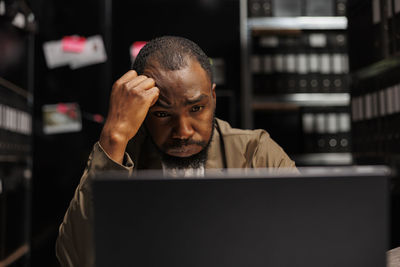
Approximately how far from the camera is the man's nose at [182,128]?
0.91 metres

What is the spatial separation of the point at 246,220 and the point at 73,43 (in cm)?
297

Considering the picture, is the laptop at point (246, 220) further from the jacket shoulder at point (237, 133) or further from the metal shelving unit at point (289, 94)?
the metal shelving unit at point (289, 94)

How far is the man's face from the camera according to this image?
908 millimetres

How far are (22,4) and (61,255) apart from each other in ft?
7.39

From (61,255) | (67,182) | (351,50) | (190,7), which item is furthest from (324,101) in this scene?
(61,255)

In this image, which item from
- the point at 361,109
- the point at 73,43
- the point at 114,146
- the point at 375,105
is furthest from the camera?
the point at 73,43

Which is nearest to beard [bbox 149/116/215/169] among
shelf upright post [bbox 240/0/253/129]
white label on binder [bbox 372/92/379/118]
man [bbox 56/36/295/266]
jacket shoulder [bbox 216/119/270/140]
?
man [bbox 56/36/295/266]

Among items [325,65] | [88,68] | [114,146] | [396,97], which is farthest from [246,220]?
[88,68]

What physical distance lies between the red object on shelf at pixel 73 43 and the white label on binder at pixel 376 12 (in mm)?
2057

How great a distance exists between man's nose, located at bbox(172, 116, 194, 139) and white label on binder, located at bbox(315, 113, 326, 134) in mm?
2297

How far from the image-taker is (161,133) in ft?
3.07

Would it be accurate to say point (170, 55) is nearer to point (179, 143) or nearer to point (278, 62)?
point (179, 143)

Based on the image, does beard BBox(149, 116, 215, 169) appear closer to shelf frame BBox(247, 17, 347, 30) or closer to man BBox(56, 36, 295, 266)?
man BBox(56, 36, 295, 266)

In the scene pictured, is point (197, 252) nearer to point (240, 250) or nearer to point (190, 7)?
point (240, 250)
